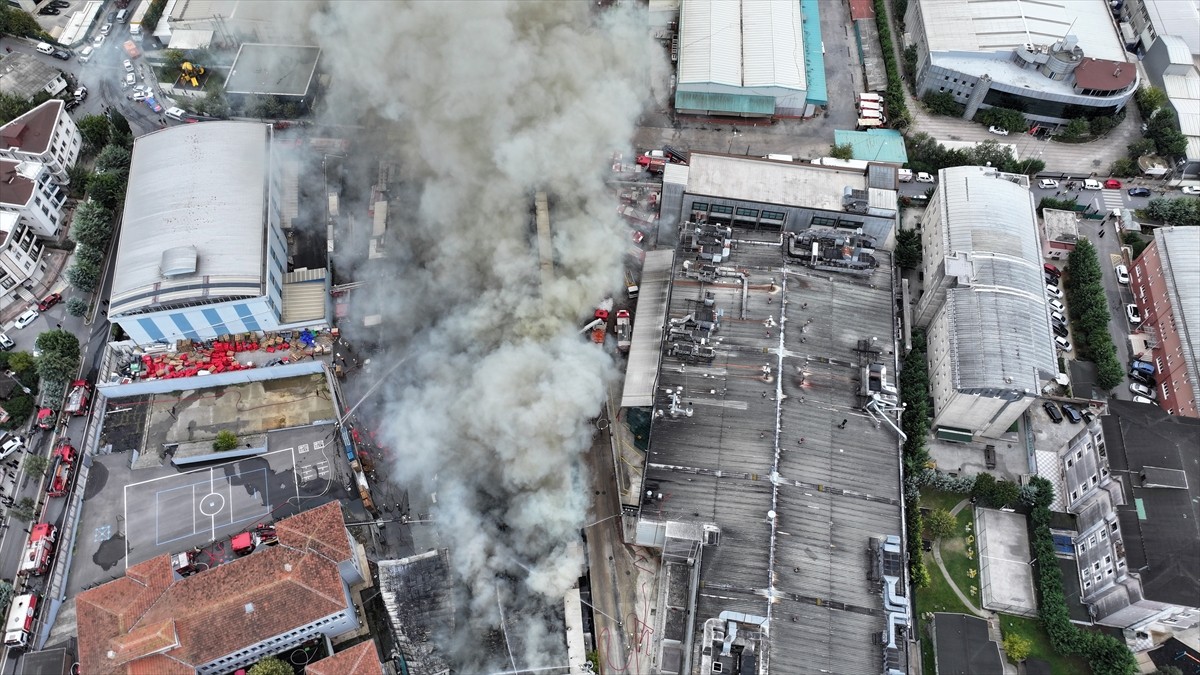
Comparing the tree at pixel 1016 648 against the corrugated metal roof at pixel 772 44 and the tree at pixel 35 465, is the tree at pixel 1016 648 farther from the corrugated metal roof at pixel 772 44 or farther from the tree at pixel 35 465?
the tree at pixel 35 465

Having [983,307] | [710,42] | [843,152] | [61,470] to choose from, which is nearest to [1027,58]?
[843,152]

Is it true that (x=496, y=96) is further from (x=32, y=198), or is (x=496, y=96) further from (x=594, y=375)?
(x=32, y=198)

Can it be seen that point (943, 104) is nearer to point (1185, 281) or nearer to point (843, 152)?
point (843, 152)

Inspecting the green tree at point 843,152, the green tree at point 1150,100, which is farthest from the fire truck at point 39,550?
the green tree at point 1150,100

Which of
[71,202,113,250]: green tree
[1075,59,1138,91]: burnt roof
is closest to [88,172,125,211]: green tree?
[71,202,113,250]: green tree

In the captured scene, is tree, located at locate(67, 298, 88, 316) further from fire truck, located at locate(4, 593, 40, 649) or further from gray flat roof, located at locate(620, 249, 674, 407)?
gray flat roof, located at locate(620, 249, 674, 407)

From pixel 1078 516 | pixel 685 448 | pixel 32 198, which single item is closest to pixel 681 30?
pixel 685 448

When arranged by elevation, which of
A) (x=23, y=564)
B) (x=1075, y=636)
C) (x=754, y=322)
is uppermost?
(x=754, y=322)
